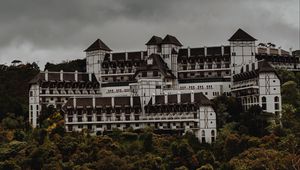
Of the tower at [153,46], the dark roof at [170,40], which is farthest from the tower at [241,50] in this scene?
the tower at [153,46]

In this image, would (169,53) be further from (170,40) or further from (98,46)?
(98,46)

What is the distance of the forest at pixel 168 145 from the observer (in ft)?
209

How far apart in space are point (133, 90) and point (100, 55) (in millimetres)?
14521

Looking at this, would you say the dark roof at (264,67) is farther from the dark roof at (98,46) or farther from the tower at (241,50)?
the dark roof at (98,46)

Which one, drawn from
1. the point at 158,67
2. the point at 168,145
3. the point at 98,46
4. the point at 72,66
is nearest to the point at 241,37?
the point at 158,67

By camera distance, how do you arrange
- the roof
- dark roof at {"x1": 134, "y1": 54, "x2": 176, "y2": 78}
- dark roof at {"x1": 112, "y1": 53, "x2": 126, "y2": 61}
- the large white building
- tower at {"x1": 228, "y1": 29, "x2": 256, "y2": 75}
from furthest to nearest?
dark roof at {"x1": 112, "y1": 53, "x2": 126, "y2": 61} → tower at {"x1": 228, "y1": 29, "x2": 256, "y2": 75} → dark roof at {"x1": 134, "y1": 54, "x2": 176, "y2": 78} → the large white building → the roof

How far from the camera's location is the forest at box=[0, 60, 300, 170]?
63.6 metres

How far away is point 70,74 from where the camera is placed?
3748 inches

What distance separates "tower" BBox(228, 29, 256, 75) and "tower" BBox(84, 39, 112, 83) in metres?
22.4

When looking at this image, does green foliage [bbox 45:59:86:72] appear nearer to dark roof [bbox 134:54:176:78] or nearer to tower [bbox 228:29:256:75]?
dark roof [bbox 134:54:176:78]

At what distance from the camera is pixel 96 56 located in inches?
3962

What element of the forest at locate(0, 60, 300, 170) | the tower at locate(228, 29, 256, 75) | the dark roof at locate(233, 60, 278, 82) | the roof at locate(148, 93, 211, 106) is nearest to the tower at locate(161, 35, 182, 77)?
the tower at locate(228, 29, 256, 75)

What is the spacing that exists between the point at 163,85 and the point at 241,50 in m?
14.2

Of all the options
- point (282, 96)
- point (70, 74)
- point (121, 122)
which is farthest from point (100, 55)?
point (282, 96)
